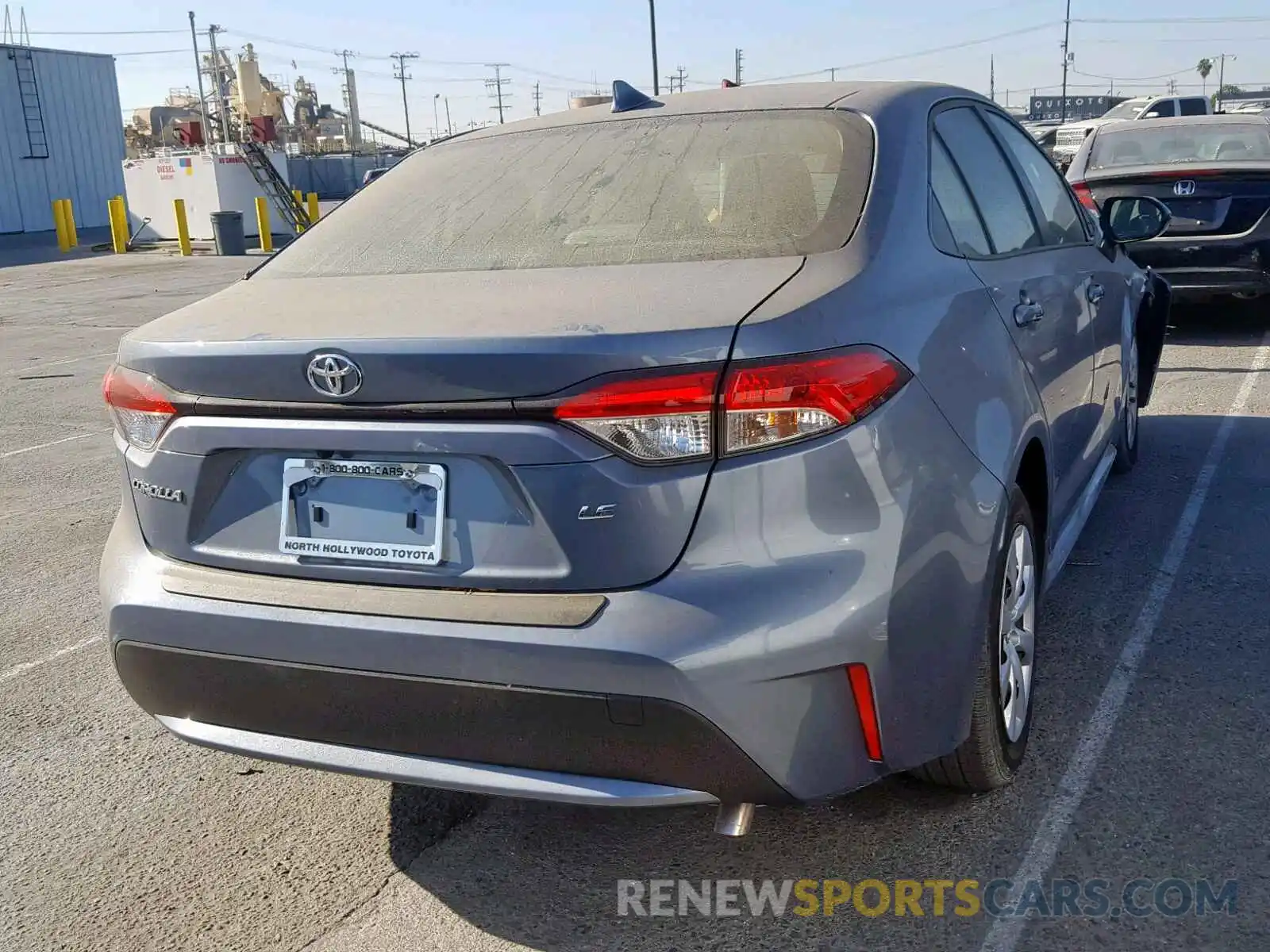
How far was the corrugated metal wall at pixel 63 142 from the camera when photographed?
3562 centimetres

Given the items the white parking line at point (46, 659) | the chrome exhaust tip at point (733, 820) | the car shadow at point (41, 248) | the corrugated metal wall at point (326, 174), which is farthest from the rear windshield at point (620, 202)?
the corrugated metal wall at point (326, 174)

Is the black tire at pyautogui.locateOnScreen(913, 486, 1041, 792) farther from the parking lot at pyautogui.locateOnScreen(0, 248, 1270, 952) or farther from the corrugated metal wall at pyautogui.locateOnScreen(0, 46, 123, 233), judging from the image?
the corrugated metal wall at pyautogui.locateOnScreen(0, 46, 123, 233)

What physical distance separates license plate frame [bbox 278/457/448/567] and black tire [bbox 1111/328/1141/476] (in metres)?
3.26

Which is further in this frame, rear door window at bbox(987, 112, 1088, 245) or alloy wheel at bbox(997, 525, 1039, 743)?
rear door window at bbox(987, 112, 1088, 245)

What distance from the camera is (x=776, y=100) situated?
10.3ft

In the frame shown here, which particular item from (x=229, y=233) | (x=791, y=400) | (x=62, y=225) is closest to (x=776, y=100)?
(x=791, y=400)

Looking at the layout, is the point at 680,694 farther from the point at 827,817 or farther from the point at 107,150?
the point at 107,150

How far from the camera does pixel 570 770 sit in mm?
2240

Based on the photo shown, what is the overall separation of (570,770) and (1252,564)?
3.21 m

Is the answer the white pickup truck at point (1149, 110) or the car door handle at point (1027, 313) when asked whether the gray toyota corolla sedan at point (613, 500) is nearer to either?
the car door handle at point (1027, 313)

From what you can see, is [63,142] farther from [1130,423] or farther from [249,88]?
[1130,423]

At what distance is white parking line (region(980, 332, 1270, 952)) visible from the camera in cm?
256

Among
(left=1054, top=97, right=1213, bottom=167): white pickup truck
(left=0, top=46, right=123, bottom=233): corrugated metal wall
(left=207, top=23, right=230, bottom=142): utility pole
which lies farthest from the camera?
(left=207, top=23, right=230, bottom=142): utility pole

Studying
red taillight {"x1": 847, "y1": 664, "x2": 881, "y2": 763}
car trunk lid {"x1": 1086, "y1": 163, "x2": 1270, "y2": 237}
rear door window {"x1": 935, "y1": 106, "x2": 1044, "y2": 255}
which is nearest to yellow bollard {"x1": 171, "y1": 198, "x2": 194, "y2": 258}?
car trunk lid {"x1": 1086, "y1": 163, "x2": 1270, "y2": 237}
